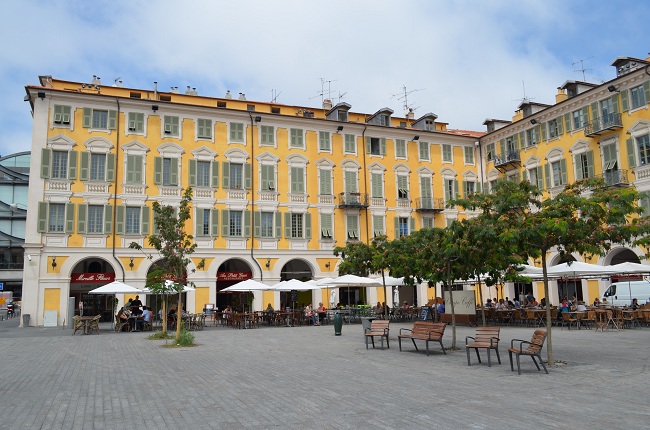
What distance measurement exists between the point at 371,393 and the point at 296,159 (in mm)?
29049

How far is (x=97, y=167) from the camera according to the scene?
3247 centimetres

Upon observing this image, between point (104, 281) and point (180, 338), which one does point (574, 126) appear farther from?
point (104, 281)

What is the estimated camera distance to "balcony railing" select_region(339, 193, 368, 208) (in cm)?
3775

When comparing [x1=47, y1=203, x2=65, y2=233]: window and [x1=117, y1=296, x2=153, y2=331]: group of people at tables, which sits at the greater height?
[x1=47, y1=203, x2=65, y2=233]: window

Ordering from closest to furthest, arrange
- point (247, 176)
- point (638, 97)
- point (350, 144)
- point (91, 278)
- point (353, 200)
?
point (638, 97) → point (91, 278) → point (247, 176) → point (353, 200) → point (350, 144)

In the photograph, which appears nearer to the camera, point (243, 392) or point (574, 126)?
point (243, 392)

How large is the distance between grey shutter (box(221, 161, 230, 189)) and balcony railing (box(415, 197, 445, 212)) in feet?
46.6

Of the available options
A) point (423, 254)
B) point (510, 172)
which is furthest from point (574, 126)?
point (423, 254)

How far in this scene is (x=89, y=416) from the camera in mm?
7785

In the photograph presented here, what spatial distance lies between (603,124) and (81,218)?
102 ft

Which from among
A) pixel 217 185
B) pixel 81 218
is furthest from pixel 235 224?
pixel 81 218

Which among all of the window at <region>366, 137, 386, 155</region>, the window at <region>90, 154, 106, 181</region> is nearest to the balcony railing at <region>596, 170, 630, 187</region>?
the window at <region>366, 137, 386, 155</region>

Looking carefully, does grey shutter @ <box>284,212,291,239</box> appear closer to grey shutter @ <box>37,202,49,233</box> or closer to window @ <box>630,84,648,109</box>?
grey shutter @ <box>37,202,49,233</box>

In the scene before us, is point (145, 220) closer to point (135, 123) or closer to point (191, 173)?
point (191, 173)
